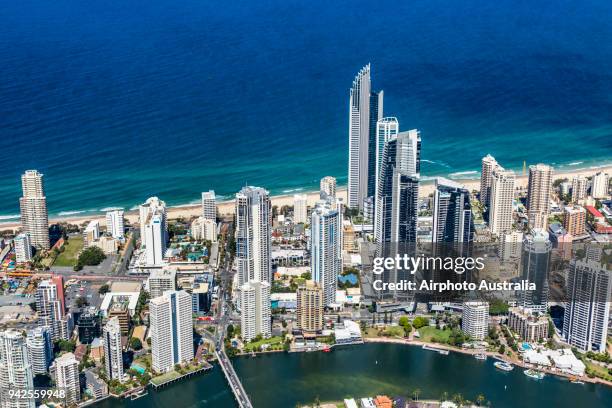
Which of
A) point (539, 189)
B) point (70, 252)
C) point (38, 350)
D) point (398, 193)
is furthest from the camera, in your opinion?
point (539, 189)

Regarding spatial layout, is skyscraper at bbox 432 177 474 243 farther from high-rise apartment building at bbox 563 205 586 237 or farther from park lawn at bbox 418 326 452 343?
high-rise apartment building at bbox 563 205 586 237

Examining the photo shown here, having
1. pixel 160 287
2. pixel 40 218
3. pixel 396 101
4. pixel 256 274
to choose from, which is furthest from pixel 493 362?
pixel 396 101

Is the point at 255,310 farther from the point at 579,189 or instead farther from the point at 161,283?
the point at 579,189

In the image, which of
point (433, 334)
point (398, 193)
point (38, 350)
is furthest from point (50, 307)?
point (398, 193)

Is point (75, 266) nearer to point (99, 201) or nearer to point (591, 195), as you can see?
point (99, 201)

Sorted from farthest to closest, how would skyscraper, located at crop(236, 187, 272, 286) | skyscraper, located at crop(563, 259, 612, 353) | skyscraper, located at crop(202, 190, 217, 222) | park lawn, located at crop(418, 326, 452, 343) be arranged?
skyscraper, located at crop(202, 190, 217, 222)
skyscraper, located at crop(236, 187, 272, 286)
park lawn, located at crop(418, 326, 452, 343)
skyscraper, located at crop(563, 259, 612, 353)

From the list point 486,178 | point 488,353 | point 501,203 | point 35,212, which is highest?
point 486,178

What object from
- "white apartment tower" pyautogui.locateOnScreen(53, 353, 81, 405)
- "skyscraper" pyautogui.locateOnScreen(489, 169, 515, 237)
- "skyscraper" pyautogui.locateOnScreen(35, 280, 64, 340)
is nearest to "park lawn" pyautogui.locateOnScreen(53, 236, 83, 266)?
"skyscraper" pyautogui.locateOnScreen(35, 280, 64, 340)
